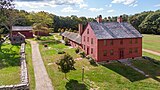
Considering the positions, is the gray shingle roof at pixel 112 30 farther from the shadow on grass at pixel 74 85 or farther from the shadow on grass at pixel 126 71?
the shadow on grass at pixel 74 85

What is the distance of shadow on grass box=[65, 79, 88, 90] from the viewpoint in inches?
1050

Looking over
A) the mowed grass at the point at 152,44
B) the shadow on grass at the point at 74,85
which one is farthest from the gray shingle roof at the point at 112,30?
the mowed grass at the point at 152,44

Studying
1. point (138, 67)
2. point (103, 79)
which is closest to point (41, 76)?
point (103, 79)

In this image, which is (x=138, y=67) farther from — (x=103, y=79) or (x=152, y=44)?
(x=152, y=44)

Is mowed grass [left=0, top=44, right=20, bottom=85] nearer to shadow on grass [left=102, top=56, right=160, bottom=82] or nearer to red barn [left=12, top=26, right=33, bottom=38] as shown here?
shadow on grass [left=102, top=56, right=160, bottom=82]

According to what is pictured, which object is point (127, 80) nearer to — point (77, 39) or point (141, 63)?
point (141, 63)

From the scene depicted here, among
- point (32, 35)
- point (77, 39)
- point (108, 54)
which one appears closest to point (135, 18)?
point (32, 35)

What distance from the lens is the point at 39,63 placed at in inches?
1510

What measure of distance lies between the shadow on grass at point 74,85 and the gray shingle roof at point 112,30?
1394cm

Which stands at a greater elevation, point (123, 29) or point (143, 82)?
point (123, 29)

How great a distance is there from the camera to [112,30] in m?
43.2

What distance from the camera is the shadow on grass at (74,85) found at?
26672 mm

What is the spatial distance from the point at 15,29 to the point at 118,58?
49.0 meters

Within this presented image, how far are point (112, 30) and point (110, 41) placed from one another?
11.5ft
